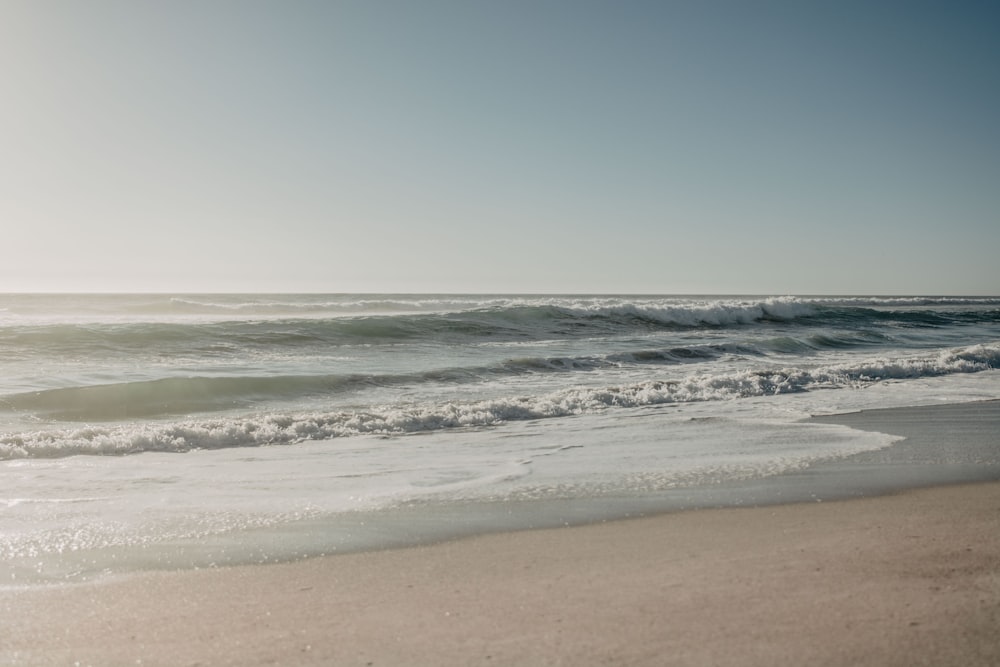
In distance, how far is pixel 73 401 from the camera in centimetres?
999

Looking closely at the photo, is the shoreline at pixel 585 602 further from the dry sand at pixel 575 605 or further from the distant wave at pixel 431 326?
the distant wave at pixel 431 326

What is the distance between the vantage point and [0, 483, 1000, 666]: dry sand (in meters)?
2.37

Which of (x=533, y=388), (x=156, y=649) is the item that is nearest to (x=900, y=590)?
(x=156, y=649)

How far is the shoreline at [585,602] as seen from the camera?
238 centimetres

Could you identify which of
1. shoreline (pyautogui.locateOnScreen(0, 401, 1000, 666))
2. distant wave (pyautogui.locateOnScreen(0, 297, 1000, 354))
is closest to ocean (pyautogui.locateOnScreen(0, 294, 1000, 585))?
distant wave (pyautogui.locateOnScreen(0, 297, 1000, 354))

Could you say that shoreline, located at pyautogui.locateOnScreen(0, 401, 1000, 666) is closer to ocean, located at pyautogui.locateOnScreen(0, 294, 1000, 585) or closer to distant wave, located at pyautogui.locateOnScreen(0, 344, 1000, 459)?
ocean, located at pyautogui.locateOnScreen(0, 294, 1000, 585)

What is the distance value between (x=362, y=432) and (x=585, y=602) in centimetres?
571

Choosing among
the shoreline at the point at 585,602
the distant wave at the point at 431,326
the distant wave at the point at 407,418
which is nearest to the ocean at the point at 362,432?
the distant wave at the point at 407,418

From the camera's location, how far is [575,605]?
9.13 feet

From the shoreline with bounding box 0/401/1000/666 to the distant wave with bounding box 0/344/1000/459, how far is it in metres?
4.40

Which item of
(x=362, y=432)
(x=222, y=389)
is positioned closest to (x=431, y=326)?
(x=222, y=389)

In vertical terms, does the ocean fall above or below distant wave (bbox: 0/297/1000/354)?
below

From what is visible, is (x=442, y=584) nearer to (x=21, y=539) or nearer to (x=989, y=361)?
(x=21, y=539)

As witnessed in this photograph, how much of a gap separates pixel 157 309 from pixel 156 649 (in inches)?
1610
